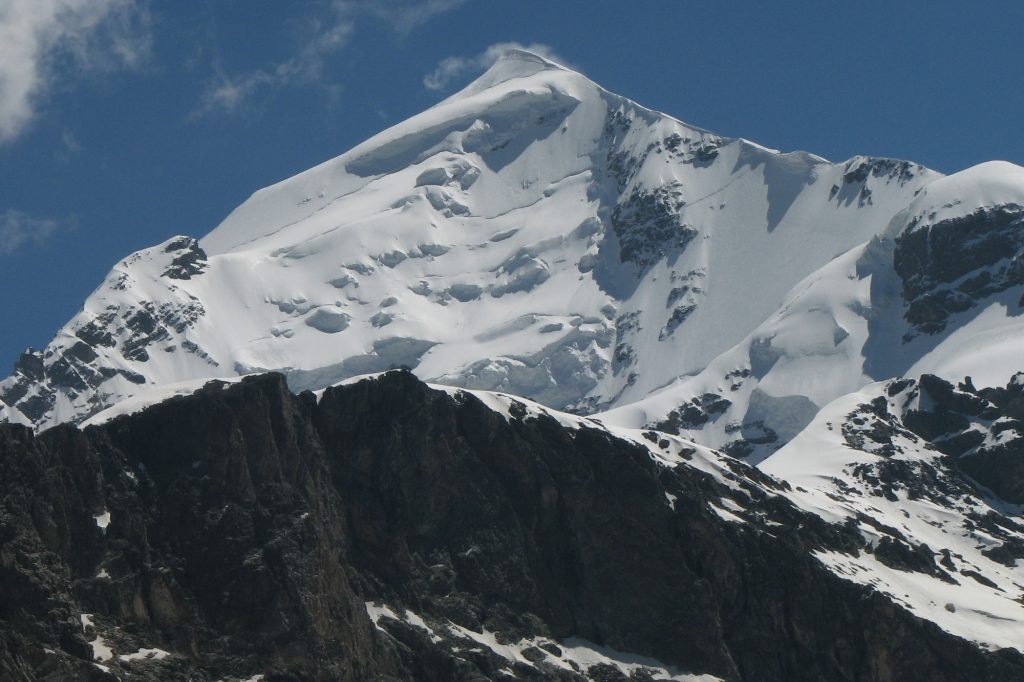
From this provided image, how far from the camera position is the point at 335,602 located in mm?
171875

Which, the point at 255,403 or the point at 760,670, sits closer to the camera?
the point at 255,403

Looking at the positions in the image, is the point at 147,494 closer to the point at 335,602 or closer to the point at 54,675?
the point at 335,602

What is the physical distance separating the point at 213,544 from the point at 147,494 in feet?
22.1

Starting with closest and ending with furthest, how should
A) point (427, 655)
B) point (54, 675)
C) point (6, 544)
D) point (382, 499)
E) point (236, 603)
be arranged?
point (54, 675) < point (6, 544) < point (236, 603) < point (427, 655) < point (382, 499)

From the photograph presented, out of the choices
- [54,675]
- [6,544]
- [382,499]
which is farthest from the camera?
[382,499]

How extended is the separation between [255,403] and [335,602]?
60.7 feet

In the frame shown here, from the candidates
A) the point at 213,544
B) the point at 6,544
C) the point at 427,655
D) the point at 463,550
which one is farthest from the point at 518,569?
the point at 6,544

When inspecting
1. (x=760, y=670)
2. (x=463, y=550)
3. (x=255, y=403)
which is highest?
(x=255, y=403)

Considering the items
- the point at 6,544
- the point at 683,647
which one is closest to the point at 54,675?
the point at 6,544

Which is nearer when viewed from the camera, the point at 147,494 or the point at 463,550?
the point at 147,494

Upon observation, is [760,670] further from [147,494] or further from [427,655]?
[147,494]

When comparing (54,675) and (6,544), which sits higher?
(6,544)

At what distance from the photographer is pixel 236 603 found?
16750cm

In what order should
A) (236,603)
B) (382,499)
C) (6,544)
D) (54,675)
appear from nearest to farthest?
(54,675) → (6,544) → (236,603) → (382,499)
